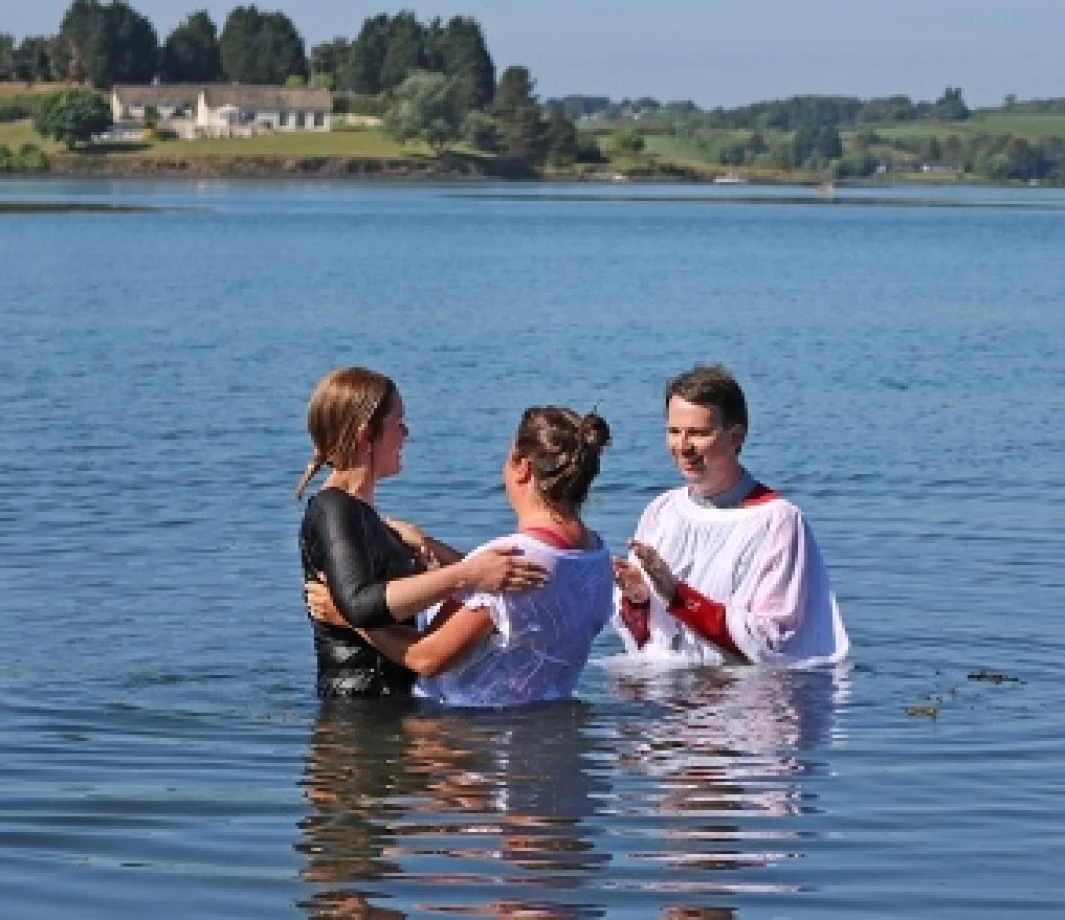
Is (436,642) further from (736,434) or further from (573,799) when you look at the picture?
(736,434)

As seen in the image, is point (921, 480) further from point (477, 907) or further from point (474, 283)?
point (474, 283)

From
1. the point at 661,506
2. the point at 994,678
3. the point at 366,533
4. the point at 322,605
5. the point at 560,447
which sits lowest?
the point at 994,678

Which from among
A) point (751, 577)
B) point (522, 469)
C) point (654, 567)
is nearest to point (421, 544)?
point (522, 469)

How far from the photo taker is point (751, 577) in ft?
37.0

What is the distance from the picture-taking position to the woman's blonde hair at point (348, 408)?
382 inches

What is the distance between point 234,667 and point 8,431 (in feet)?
45.3

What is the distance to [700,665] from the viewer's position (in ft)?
38.8

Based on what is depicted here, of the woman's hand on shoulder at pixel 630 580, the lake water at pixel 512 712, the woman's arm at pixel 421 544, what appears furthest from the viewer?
the woman's hand on shoulder at pixel 630 580

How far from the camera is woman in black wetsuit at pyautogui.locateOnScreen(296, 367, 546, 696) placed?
31.3 ft

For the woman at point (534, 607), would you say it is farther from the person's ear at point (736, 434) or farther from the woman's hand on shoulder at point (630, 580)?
the person's ear at point (736, 434)

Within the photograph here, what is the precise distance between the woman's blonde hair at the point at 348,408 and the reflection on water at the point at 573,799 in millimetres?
1397

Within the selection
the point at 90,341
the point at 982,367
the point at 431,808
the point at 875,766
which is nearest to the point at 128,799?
the point at 431,808

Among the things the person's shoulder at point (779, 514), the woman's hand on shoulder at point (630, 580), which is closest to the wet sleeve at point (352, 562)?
the woman's hand on shoulder at point (630, 580)

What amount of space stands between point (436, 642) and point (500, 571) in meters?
0.63
